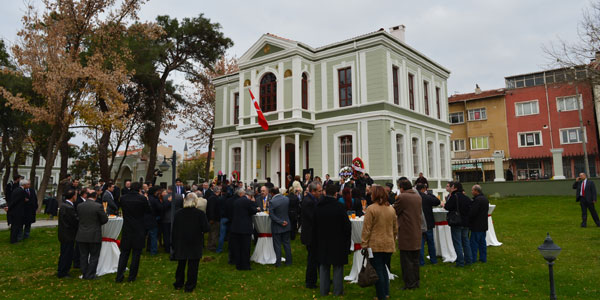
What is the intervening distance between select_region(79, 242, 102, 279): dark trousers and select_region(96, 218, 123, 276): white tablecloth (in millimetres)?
296

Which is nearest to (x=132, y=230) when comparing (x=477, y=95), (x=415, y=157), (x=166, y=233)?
(x=166, y=233)

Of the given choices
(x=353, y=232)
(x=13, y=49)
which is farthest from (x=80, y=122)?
(x=353, y=232)

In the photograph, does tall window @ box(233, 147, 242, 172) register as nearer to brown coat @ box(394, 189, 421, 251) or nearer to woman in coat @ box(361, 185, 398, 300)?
brown coat @ box(394, 189, 421, 251)

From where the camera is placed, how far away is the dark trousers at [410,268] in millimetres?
6430

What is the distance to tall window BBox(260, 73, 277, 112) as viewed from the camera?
73.5 ft

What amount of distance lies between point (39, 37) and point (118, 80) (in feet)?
11.9

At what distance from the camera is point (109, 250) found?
8000mm

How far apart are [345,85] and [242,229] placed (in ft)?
48.3

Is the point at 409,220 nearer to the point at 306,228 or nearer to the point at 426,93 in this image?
the point at 306,228

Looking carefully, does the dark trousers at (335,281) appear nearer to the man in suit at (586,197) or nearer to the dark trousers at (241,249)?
the dark trousers at (241,249)

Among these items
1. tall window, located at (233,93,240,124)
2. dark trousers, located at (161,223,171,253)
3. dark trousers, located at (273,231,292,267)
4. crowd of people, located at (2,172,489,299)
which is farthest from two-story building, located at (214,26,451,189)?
dark trousers, located at (161,223,171,253)

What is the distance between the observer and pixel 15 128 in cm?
2933

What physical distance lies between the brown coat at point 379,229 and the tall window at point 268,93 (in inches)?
674

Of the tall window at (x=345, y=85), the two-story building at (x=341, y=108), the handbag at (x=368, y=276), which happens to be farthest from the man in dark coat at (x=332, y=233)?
the tall window at (x=345, y=85)
